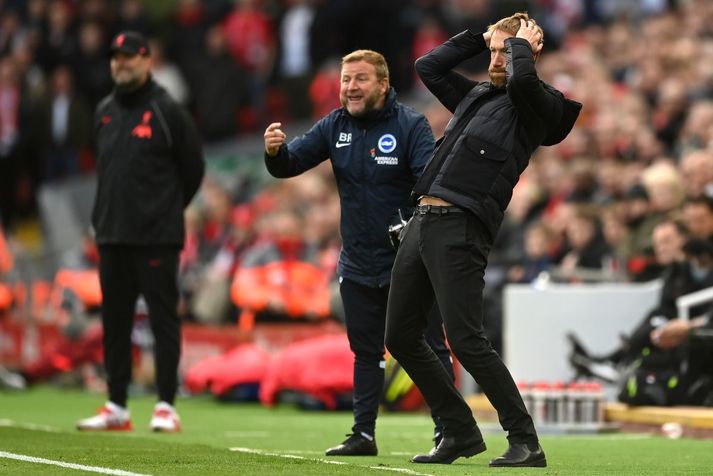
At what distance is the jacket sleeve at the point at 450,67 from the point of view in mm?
8586

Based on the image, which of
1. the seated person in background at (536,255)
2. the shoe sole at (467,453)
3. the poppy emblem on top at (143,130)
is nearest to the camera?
the shoe sole at (467,453)

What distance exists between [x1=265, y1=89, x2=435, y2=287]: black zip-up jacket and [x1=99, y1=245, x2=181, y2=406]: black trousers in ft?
7.03

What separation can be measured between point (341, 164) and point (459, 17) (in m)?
13.8

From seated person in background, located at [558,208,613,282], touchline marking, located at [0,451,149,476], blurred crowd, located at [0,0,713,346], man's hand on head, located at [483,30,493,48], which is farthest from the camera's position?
blurred crowd, located at [0,0,713,346]

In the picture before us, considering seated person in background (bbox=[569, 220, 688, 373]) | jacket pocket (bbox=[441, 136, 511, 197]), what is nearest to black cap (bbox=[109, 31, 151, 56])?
jacket pocket (bbox=[441, 136, 511, 197])

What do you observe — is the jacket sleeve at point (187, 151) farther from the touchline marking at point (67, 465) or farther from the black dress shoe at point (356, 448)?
the touchline marking at point (67, 465)

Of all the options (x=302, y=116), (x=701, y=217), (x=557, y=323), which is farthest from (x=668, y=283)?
(x=302, y=116)

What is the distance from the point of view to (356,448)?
356 inches

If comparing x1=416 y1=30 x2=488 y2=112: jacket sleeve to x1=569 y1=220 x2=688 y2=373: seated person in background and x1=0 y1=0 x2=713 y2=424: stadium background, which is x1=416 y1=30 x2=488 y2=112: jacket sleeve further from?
x1=0 y1=0 x2=713 y2=424: stadium background

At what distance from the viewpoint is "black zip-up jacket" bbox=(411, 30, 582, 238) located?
7.88m

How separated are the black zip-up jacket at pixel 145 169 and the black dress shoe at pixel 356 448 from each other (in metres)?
2.58

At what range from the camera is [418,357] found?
27.6ft

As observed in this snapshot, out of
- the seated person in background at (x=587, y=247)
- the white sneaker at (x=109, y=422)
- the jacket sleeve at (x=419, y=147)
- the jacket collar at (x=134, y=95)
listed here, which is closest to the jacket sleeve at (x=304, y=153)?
the jacket sleeve at (x=419, y=147)

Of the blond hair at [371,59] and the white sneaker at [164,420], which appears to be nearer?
the blond hair at [371,59]
